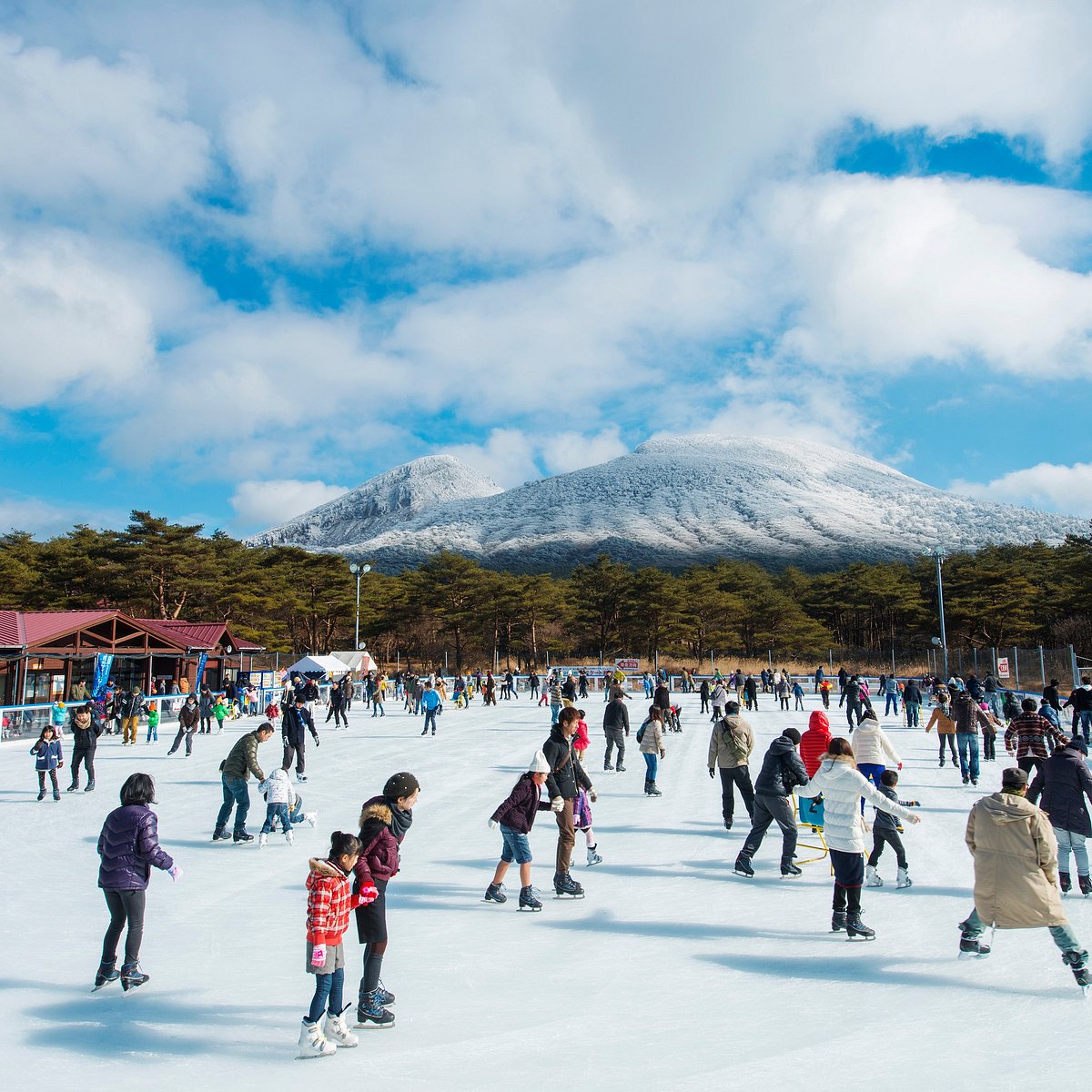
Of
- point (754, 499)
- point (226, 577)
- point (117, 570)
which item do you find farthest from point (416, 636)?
point (754, 499)

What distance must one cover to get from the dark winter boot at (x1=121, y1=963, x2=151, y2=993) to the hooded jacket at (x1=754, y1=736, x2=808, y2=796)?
16.6ft

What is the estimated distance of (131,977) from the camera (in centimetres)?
515

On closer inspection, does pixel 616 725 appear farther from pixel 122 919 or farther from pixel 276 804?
pixel 122 919

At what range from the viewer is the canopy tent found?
40219mm

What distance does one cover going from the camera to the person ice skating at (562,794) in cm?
703

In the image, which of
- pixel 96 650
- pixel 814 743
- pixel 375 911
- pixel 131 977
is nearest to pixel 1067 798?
pixel 814 743

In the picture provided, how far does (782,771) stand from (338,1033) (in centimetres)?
462

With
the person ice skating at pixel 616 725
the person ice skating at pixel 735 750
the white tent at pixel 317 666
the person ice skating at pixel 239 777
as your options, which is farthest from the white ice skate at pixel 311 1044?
the white tent at pixel 317 666

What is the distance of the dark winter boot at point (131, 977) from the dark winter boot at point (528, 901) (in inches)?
108

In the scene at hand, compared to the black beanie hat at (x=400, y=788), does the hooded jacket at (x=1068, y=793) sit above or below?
below

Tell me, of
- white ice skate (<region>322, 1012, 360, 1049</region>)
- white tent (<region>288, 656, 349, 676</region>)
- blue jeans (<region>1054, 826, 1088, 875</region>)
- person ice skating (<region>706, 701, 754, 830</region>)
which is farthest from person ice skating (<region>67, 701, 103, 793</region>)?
white tent (<region>288, 656, 349, 676</region>)

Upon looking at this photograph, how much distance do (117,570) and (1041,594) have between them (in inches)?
2331

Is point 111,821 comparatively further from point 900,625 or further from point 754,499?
point 754,499

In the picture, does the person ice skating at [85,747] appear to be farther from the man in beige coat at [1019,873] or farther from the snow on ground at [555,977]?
the man in beige coat at [1019,873]
